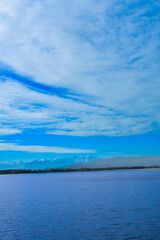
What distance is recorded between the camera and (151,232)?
99.7 ft

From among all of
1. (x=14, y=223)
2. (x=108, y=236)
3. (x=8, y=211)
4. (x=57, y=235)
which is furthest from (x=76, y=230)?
(x=8, y=211)

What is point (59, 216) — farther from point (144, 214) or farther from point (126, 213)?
point (144, 214)

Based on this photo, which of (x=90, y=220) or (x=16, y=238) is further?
(x=90, y=220)

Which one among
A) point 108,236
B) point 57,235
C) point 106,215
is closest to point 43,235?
point 57,235

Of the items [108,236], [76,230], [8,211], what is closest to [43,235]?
[76,230]

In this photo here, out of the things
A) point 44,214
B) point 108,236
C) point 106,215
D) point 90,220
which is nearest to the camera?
Result: point 108,236

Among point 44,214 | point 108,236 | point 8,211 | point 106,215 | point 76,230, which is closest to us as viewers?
point 108,236

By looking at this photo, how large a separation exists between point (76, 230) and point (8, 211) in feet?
67.3

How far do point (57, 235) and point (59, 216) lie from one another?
33.8 ft

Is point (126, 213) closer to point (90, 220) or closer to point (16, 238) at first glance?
point (90, 220)

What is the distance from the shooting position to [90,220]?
3722 centimetres

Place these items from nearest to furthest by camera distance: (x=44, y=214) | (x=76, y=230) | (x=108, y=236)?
(x=108, y=236) → (x=76, y=230) → (x=44, y=214)

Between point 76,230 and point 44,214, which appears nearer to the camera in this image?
point 76,230

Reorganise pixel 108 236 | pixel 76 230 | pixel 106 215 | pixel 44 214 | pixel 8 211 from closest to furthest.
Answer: pixel 108 236
pixel 76 230
pixel 106 215
pixel 44 214
pixel 8 211
